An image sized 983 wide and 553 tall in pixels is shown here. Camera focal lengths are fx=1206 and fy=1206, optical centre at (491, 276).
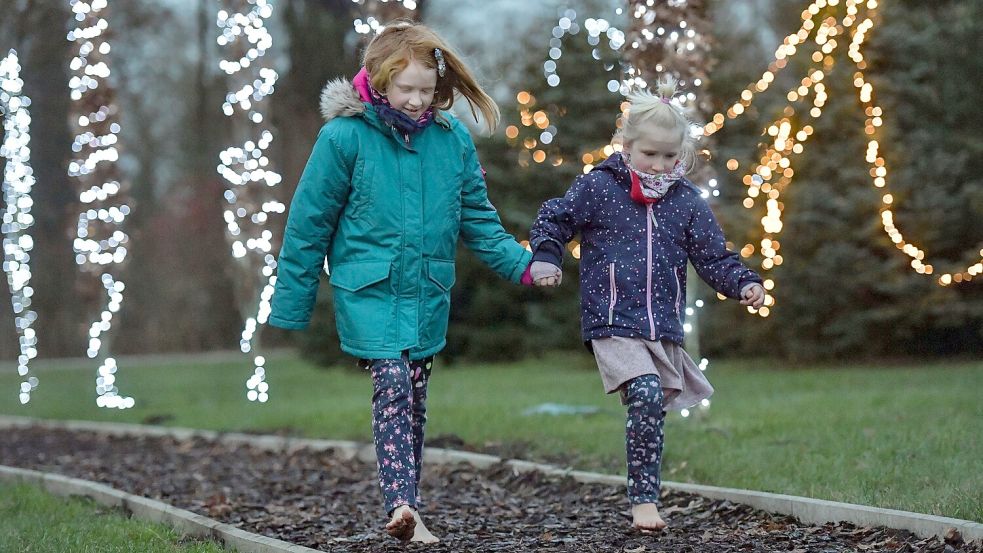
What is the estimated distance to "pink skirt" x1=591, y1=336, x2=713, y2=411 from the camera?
167 inches

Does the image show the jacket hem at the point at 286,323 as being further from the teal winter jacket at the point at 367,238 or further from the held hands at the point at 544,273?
the held hands at the point at 544,273

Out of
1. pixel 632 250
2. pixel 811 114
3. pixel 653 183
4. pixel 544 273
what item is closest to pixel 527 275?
pixel 544 273

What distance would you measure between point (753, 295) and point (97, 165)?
867 centimetres

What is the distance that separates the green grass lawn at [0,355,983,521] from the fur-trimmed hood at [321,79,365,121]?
7.69ft

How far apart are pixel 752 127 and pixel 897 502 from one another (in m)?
10.2

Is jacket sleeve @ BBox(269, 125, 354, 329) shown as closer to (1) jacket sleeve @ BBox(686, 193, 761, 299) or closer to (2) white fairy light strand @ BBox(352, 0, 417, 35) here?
(1) jacket sleeve @ BBox(686, 193, 761, 299)

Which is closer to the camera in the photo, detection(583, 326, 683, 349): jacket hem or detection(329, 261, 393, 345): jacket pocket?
detection(329, 261, 393, 345): jacket pocket

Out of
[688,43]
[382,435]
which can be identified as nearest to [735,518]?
[382,435]

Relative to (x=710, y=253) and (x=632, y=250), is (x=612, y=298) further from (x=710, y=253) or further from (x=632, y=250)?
(x=710, y=253)

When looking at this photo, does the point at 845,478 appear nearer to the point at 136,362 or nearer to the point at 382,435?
the point at 382,435

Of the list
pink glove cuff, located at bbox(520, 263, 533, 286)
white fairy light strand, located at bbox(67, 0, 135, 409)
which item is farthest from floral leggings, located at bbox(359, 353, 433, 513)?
white fairy light strand, located at bbox(67, 0, 135, 409)

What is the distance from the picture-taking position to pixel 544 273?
13.9 feet

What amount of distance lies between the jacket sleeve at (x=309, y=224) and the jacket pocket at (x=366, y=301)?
12 centimetres

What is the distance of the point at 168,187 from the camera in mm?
26781
